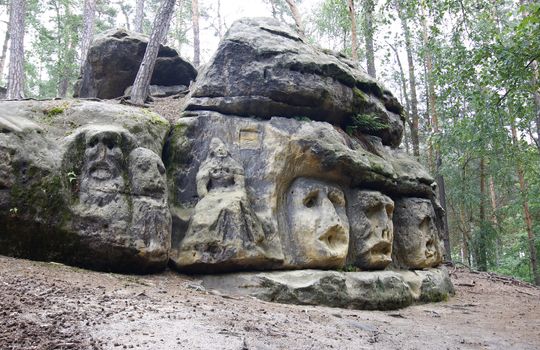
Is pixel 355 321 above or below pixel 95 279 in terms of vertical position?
below

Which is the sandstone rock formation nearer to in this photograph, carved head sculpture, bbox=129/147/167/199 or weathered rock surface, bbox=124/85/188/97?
carved head sculpture, bbox=129/147/167/199

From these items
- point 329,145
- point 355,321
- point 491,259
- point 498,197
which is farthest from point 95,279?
point 498,197

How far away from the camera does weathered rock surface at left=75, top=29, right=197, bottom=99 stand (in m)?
12.5

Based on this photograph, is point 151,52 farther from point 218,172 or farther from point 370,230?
point 370,230

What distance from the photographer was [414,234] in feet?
33.3

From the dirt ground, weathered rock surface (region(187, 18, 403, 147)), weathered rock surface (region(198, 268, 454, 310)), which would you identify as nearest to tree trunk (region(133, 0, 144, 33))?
weathered rock surface (region(187, 18, 403, 147))

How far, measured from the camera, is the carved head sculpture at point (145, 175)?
7.14 m

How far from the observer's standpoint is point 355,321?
6.21m

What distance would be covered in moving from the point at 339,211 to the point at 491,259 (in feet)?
44.1

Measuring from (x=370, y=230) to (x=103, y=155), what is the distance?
550 cm

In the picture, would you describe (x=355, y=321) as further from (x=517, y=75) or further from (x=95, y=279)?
(x=517, y=75)

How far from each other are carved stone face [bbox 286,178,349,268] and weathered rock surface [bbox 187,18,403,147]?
190cm

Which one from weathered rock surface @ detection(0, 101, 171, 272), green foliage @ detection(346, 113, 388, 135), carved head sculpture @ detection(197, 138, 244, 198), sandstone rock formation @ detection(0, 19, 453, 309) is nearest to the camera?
weathered rock surface @ detection(0, 101, 171, 272)

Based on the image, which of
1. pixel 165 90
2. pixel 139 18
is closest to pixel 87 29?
pixel 139 18
